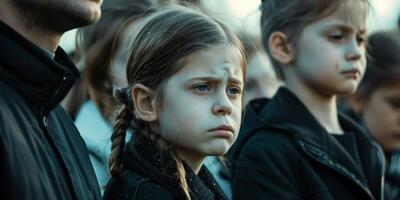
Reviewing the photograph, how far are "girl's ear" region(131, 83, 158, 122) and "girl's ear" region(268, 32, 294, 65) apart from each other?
4.61 ft

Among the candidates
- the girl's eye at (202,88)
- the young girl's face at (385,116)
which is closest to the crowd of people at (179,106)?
the girl's eye at (202,88)

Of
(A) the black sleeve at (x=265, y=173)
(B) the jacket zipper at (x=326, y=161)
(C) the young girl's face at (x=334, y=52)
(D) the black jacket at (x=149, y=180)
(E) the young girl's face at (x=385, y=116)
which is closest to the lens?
(D) the black jacket at (x=149, y=180)

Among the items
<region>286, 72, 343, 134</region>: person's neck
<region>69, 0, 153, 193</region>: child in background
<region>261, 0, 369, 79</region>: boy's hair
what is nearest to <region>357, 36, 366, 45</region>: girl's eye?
<region>261, 0, 369, 79</region>: boy's hair

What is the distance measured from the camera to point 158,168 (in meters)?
2.87

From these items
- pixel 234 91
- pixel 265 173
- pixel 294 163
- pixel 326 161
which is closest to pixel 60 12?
pixel 234 91

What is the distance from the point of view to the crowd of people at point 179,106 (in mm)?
2727

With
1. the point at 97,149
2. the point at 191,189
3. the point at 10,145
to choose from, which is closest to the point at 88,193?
the point at 191,189

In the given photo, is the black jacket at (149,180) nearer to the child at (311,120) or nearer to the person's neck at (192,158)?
the person's neck at (192,158)

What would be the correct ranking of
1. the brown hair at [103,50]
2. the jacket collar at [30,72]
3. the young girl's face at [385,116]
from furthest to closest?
the young girl's face at [385,116]
the brown hair at [103,50]
the jacket collar at [30,72]

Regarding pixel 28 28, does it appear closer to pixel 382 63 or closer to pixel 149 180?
pixel 149 180

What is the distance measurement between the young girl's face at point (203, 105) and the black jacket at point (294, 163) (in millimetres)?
796

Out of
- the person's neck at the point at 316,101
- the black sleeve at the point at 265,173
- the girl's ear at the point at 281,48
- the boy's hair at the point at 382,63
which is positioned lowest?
the boy's hair at the point at 382,63

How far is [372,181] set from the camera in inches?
164

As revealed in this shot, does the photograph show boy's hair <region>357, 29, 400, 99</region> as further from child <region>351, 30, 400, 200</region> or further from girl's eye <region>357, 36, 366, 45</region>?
girl's eye <region>357, 36, 366, 45</region>
